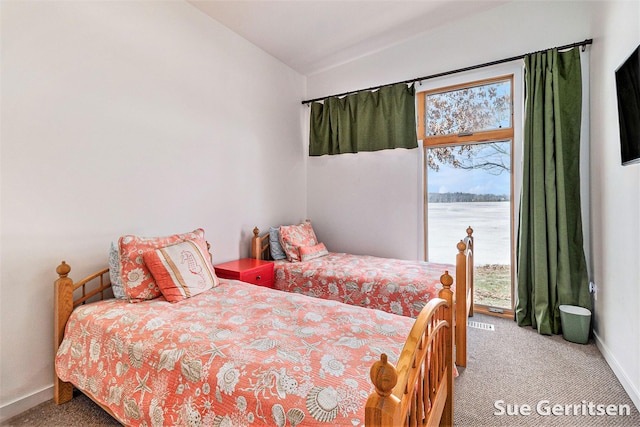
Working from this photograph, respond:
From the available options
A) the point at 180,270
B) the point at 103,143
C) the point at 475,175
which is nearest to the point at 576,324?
the point at 475,175

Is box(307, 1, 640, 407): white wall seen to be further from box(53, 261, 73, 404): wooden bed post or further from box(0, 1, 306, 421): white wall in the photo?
box(53, 261, 73, 404): wooden bed post

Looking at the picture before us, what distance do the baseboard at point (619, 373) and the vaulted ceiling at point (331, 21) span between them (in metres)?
3.10

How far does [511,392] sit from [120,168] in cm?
305

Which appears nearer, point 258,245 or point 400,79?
point 258,245

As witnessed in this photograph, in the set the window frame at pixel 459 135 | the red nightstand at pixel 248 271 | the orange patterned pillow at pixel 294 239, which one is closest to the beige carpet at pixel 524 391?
the red nightstand at pixel 248 271

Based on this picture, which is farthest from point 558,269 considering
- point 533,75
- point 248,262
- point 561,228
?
point 248,262

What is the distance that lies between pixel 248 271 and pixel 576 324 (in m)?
2.77

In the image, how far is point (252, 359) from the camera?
119 centimetres

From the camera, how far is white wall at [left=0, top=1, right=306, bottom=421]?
1.75 meters

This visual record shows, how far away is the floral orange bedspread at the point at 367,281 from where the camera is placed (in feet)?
7.70

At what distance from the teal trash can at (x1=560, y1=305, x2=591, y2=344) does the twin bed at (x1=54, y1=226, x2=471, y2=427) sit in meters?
1.58

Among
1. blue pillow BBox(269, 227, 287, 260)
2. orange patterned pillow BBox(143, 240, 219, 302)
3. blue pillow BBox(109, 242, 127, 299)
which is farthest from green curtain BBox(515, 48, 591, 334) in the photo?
blue pillow BBox(109, 242, 127, 299)

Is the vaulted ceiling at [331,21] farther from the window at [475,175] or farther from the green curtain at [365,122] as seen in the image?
the window at [475,175]

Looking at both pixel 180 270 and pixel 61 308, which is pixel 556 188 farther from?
pixel 61 308
